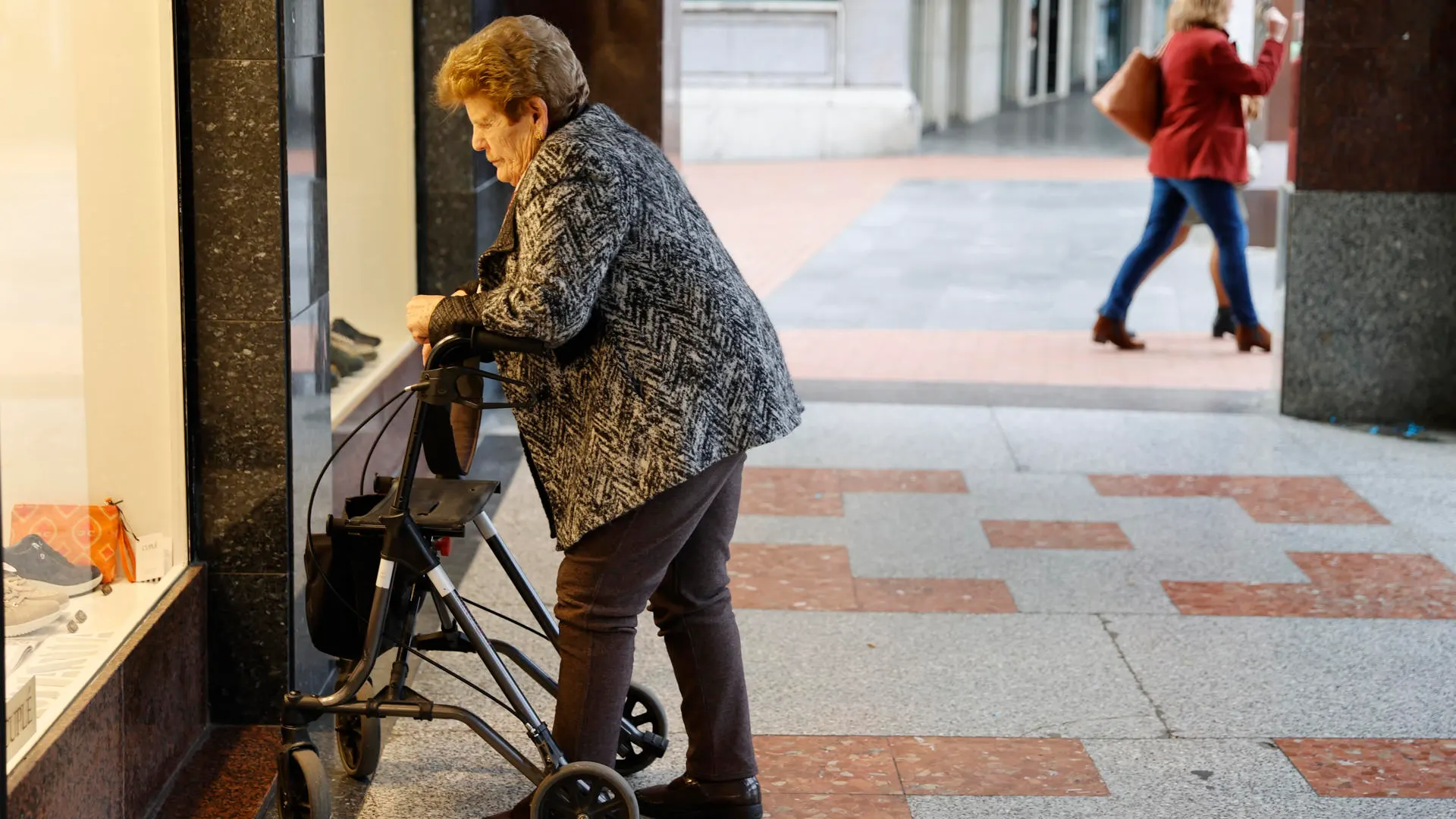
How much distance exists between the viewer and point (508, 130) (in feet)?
10.9

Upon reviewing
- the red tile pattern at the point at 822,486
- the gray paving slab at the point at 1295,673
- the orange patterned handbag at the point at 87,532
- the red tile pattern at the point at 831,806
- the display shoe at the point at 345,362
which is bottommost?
the red tile pattern at the point at 831,806

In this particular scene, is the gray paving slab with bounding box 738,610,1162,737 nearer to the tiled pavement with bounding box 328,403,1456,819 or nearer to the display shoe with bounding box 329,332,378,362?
the tiled pavement with bounding box 328,403,1456,819

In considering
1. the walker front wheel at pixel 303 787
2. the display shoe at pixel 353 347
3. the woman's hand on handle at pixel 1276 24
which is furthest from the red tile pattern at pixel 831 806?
the woman's hand on handle at pixel 1276 24

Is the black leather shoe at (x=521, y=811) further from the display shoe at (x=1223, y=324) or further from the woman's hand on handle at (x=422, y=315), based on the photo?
the display shoe at (x=1223, y=324)

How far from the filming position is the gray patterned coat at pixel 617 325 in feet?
10.4

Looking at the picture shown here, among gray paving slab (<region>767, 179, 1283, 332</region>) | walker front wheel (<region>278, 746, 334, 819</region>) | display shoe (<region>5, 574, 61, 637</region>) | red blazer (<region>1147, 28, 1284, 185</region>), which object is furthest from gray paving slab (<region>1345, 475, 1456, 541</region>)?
display shoe (<region>5, 574, 61, 637</region>)

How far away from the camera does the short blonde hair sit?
3.23m

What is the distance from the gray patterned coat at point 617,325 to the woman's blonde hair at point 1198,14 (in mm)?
5847

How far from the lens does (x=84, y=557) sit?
3.85 meters

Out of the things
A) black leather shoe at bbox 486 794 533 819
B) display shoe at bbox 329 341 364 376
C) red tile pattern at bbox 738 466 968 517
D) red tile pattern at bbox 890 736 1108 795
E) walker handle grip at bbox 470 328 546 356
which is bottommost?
red tile pattern at bbox 890 736 1108 795

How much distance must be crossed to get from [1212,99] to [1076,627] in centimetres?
436

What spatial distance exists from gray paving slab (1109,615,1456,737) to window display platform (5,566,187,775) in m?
2.49

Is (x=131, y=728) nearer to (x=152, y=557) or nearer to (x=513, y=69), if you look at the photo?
(x=152, y=557)

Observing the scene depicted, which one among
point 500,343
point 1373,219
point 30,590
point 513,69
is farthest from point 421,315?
point 1373,219
